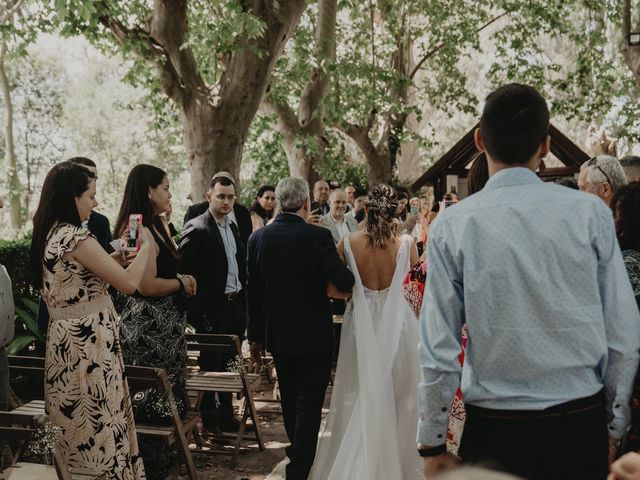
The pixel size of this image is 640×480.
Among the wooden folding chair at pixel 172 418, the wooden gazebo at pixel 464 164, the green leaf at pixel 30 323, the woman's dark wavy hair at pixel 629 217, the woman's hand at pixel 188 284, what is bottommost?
the wooden folding chair at pixel 172 418

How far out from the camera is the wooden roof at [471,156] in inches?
519

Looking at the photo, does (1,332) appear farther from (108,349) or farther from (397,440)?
(397,440)

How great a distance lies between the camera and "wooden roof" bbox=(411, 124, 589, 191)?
43.2 feet

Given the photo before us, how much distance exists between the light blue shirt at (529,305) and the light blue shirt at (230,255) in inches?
168

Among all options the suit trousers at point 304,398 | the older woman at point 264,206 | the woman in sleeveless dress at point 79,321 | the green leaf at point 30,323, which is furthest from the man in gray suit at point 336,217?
the woman in sleeveless dress at point 79,321

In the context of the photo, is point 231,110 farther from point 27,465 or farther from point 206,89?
point 27,465

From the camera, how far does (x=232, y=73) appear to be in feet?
30.5

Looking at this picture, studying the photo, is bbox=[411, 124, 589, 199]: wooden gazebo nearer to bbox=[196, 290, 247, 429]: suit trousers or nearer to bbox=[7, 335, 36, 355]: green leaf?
bbox=[196, 290, 247, 429]: suit trousers

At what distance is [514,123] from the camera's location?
7.98ft

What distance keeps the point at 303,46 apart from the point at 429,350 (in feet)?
40.0

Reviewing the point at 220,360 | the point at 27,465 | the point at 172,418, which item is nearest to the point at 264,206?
the point at 220,360

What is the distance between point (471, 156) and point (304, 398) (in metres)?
10.2

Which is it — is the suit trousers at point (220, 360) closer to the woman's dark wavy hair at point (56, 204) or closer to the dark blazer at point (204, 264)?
the dark blazer at point (204, 264)

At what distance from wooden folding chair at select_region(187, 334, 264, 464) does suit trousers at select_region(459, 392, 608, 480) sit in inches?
140
